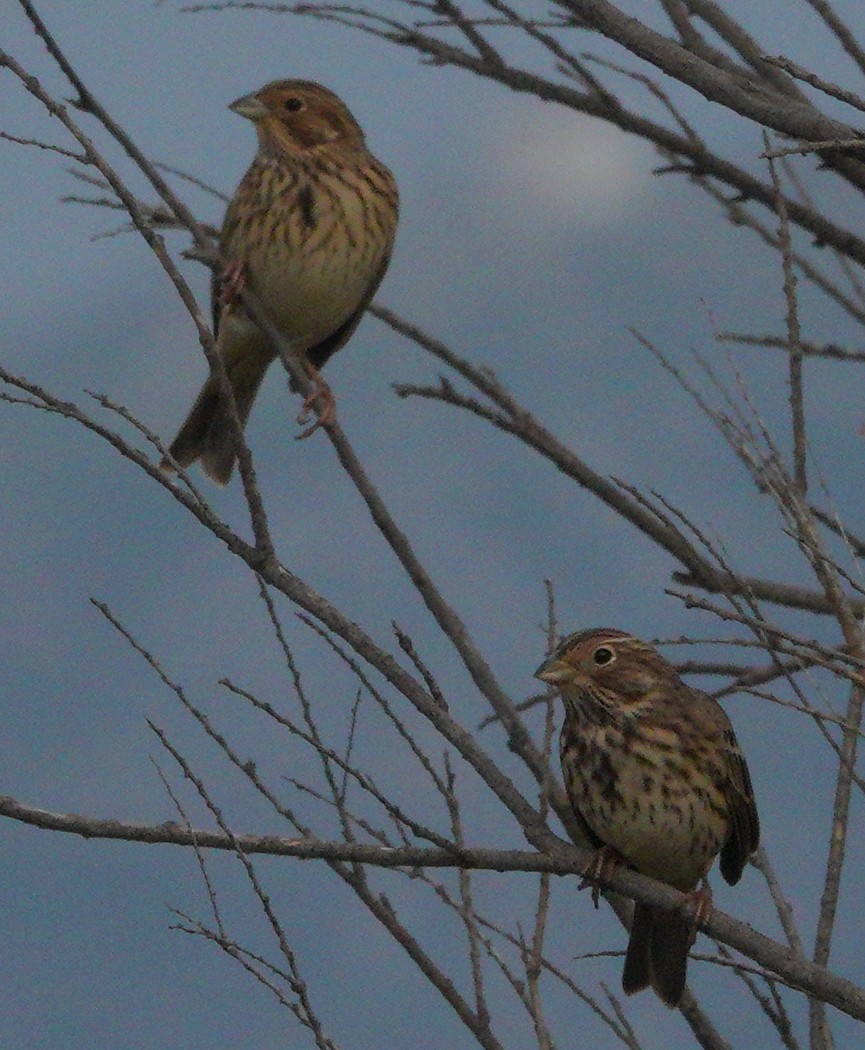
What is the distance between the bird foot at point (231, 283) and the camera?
6371 mm

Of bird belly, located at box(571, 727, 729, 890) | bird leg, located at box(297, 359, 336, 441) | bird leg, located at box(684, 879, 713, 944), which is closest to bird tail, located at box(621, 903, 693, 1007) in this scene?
bird belly, located at box(571, 727, 729, 890)

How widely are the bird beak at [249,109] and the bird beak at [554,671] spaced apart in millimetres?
2757

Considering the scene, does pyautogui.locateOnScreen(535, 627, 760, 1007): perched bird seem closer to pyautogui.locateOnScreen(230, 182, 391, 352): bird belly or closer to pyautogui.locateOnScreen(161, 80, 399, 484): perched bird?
pyautogui.locateOnScreen(161, 80, 399, 484): perched bird

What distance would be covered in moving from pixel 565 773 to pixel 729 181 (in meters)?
1.87

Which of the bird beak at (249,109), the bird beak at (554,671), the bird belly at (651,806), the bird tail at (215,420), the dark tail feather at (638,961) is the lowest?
the dark tail feather at (638,961)

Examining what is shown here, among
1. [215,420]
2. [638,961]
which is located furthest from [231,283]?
[638,961]

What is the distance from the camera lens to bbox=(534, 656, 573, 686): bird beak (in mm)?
5367

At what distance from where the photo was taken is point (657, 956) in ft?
17.7

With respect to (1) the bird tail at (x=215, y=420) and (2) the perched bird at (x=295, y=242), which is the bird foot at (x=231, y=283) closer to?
(2) the perched bird at (x=295, y=242)

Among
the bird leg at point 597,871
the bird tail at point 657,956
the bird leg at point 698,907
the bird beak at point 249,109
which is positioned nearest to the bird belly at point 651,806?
the bird tail at point 657,956

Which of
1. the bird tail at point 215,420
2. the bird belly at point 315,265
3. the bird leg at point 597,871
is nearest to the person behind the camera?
the bird leg at point 597,871

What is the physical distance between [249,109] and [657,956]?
364cm

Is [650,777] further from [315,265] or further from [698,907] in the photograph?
[315,265]

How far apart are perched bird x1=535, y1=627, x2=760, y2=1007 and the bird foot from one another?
1.82 metres
